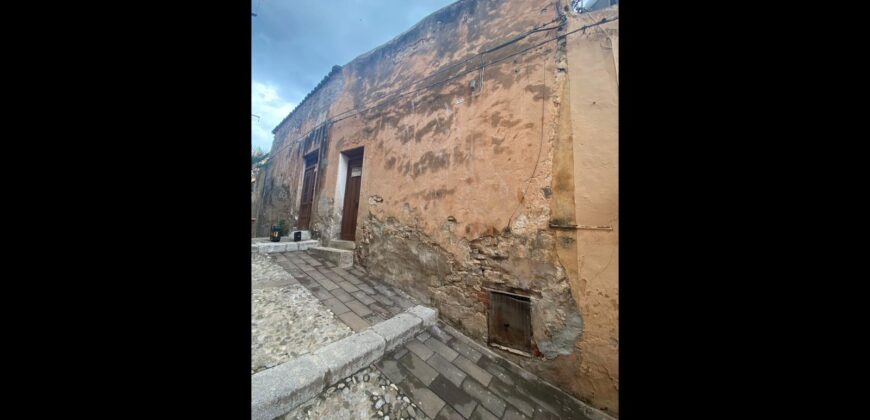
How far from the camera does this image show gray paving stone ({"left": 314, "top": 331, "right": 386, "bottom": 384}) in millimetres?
2219

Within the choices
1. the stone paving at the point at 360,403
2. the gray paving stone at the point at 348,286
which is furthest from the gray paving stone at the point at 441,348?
the gray paving stone at the point at 348,286

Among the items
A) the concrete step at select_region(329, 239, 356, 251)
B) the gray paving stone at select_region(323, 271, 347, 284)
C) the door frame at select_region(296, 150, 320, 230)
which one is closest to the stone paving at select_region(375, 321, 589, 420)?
the gray paving stone at select_region(323, 271, 347, 284)

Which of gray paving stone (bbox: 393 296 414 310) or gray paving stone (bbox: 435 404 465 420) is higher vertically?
gray paving stone (bbox: 393 296 414 310)

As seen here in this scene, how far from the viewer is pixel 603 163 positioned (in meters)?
2.54

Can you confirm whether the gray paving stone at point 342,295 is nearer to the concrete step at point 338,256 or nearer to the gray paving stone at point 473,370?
the concrete step at point 338,256

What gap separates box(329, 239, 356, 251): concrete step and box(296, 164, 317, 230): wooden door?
185 cm

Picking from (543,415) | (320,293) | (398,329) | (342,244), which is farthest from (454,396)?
(342,244)

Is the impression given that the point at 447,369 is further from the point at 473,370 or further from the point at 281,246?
the point at 281,246

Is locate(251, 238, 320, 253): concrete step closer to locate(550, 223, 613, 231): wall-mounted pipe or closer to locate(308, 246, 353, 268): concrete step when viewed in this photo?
locate(308, 246, 353, 268): concrete step

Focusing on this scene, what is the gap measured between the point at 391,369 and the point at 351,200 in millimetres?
4359
